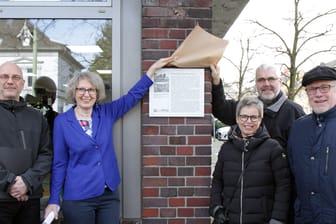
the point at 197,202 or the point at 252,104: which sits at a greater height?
the point at 252,104

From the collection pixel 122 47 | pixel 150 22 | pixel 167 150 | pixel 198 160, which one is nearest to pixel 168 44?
pixel 150 22

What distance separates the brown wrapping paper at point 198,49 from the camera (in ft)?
11.9

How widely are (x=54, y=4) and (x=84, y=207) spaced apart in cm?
171

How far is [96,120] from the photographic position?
134 inches

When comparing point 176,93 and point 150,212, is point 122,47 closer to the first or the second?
point 176,93

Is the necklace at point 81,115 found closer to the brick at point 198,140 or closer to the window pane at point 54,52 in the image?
the window pane at point 54,52

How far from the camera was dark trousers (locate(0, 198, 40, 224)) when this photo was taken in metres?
3.14

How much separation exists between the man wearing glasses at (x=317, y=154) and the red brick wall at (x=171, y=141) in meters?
0.80

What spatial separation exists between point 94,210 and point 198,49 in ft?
4.98

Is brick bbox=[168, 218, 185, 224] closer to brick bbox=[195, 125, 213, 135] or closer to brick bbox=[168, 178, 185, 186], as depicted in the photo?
brick bbox=[168, 178, 185, 186]

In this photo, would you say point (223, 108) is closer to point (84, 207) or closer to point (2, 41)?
point (84, 207)

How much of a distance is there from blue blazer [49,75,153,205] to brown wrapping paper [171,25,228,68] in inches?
32.9

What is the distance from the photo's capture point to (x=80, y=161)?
3.30 m

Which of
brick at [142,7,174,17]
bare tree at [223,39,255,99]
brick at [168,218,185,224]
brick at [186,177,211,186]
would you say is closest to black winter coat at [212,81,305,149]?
brick at [186,177,211,186]
